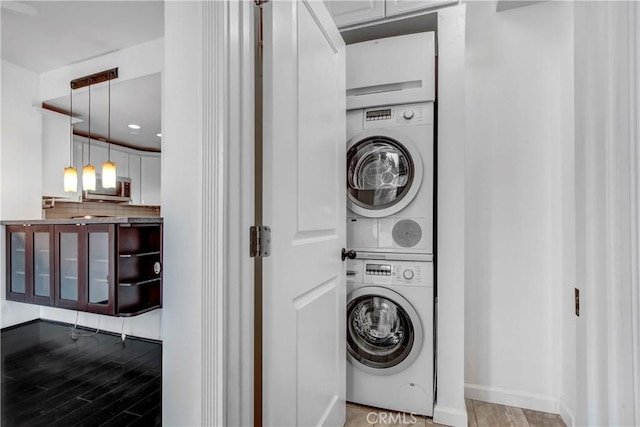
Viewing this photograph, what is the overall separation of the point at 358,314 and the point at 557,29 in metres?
2.03

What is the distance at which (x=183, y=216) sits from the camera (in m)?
0.92

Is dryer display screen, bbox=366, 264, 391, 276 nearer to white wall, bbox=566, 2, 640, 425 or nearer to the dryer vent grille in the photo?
the dryer vent grille

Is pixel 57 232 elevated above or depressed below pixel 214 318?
above

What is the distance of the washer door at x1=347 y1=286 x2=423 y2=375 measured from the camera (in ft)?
Answer: 6.00

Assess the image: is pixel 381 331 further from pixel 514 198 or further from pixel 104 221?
pixel 104 221

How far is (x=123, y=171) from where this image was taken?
4.53 m

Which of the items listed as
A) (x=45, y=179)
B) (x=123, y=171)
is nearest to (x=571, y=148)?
(x=45, y=179)

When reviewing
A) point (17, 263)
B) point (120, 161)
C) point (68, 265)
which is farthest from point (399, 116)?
point (120, 161)

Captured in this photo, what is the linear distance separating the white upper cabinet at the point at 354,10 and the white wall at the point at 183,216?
4.14 ft

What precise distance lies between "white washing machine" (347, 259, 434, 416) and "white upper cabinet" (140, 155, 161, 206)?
4.03 meters

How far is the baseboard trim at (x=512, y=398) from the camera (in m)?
1.91

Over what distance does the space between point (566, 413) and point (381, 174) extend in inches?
65.0

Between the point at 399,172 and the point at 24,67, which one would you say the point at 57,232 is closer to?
the point at 24,67

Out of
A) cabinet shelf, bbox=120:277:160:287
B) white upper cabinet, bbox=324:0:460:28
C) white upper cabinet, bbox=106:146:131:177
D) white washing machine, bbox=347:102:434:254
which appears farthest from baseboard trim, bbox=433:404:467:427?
white upper cabinet, bbox=106:146:131:177
